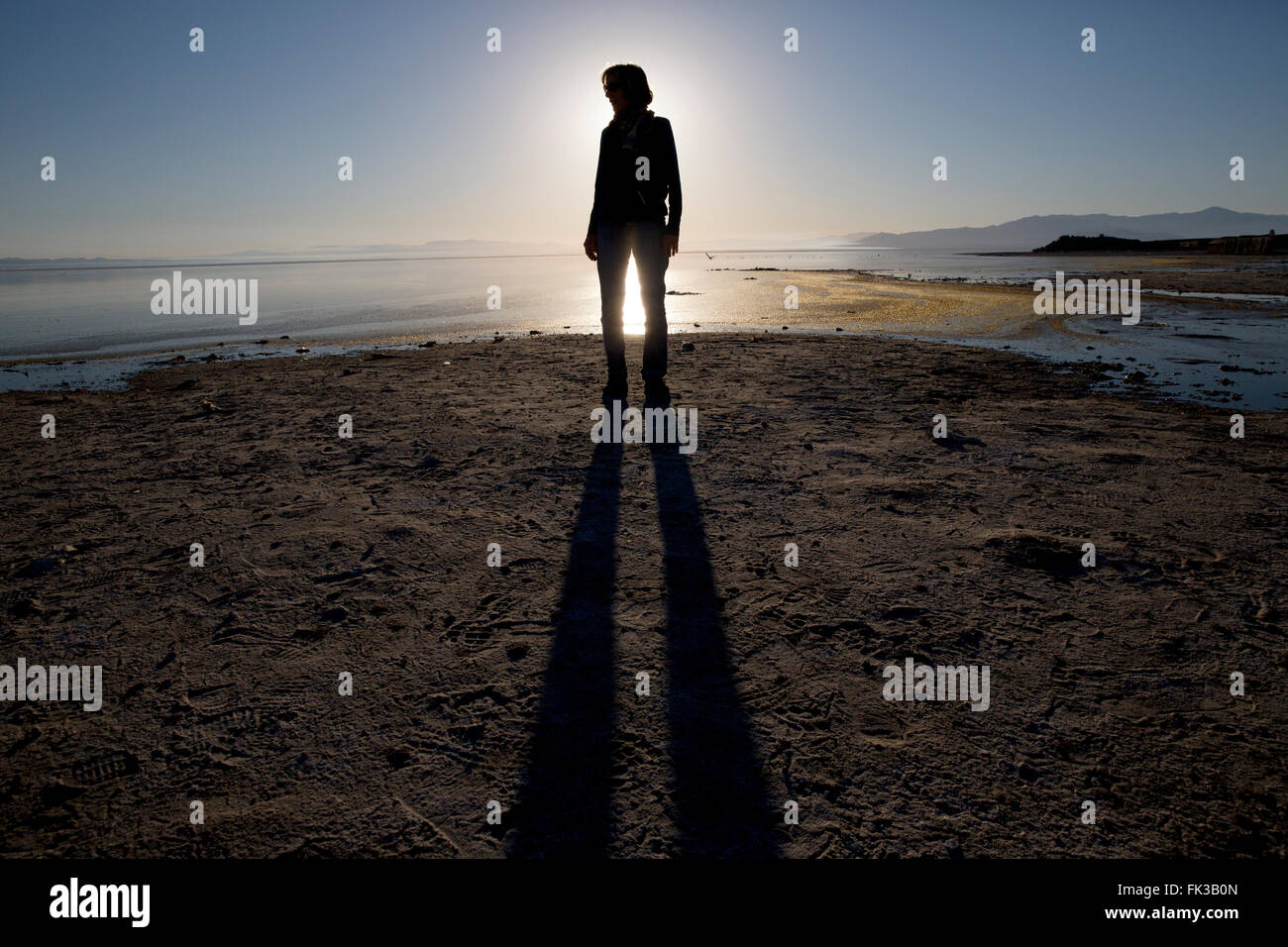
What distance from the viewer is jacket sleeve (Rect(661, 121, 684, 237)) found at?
16.5 feet

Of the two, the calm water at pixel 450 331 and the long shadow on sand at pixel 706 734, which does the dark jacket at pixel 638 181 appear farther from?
the calm water at pixel 450 331

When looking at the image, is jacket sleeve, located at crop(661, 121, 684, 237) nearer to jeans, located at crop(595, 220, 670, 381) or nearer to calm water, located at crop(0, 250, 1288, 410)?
jeans, located at crop(595, 220, 670, 381)

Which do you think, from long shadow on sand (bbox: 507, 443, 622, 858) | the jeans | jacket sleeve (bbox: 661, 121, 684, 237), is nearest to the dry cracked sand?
long shadow on sand (bbox: 507, 443, 622, 858)

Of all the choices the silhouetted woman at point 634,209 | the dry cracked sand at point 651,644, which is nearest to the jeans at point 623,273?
the silhouetted woman at point 634,209

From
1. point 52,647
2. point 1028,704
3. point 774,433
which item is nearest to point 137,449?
point 52,647

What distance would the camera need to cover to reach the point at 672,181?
5.11 metres

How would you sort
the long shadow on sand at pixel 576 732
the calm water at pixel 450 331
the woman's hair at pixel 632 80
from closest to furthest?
1. the long shadow on sand at pixel 576 732
2. the woman's hair at pixel 632 80
3. the calm water at pixel 450 331

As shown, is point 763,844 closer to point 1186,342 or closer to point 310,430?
point 310,430

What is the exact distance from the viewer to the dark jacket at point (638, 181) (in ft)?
16.4

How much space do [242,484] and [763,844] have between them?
11.1ft

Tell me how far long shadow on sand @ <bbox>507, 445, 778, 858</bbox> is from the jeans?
286 centimetres

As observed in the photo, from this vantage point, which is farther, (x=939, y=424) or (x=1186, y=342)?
(x=1186, y=342)

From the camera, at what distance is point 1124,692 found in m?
1.84

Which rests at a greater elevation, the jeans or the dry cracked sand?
the jeans
